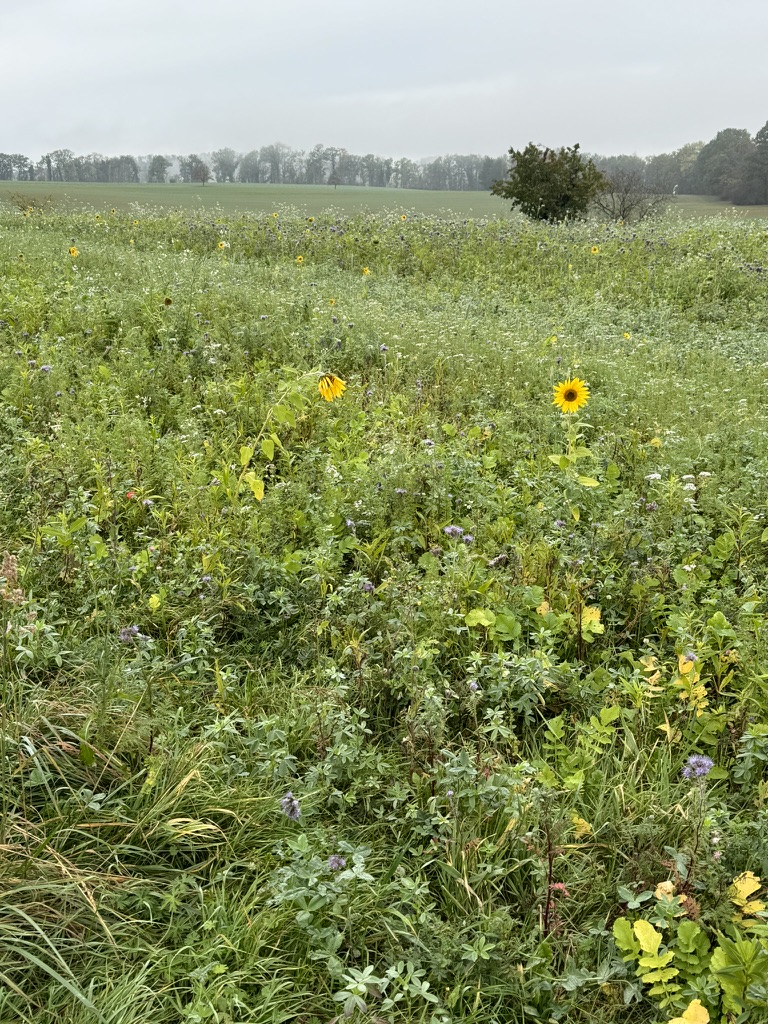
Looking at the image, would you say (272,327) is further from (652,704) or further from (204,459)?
(652,704)

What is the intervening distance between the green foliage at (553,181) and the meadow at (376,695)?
15.5 metres

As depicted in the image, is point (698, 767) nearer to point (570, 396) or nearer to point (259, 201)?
point (570, 396)

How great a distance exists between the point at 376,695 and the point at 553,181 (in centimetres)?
1950

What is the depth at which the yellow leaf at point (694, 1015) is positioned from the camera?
1.55m

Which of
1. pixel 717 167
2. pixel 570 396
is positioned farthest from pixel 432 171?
pixel 570 396

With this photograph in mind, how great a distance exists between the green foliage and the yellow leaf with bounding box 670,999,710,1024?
19.6m

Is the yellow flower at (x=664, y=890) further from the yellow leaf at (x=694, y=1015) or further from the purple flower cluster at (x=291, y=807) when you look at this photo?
the purple flower cluster at (x=291, y=807)

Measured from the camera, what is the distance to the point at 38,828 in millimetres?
1874

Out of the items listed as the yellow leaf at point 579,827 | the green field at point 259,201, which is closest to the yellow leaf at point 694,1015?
the yellow leaf at point 579,827

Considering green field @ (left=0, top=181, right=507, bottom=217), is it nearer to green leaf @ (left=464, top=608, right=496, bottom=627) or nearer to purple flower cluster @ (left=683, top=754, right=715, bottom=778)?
green leaf @ (left=464, top=608, right=496, bottom=627)

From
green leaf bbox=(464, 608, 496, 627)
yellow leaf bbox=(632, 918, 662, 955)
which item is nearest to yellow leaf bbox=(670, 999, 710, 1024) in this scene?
yellow leaf bbox=(632, 918, 662, 955)

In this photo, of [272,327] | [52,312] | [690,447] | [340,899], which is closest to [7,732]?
[340,899]

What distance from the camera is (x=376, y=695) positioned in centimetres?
257

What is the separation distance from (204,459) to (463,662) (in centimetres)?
214
